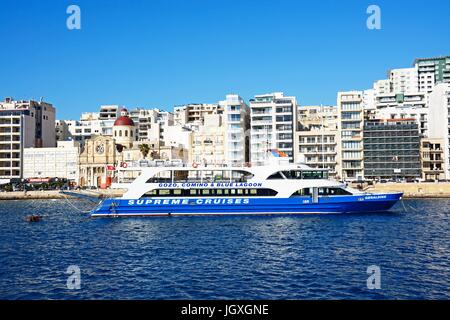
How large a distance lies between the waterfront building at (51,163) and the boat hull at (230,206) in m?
65.3

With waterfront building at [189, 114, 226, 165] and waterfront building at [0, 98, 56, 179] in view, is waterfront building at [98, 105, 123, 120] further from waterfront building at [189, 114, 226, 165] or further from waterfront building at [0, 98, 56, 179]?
waterfront building at [189, 114, 226, 165]

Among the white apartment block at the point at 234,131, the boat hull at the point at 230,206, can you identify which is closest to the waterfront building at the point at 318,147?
the white apartment block at the point at 234,131

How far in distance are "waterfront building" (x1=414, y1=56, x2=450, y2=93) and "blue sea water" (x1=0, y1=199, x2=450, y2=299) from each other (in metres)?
133

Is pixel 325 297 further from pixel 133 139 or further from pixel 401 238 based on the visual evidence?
pixel 133 139

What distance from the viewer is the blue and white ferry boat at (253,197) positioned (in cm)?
4956

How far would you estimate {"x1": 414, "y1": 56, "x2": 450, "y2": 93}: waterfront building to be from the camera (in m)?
162

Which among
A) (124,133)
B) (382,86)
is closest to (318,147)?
(124,133)

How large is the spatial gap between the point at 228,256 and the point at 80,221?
25582 millimetres

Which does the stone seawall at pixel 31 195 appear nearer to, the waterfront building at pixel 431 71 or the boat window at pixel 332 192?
the boat window at pixel 332 192

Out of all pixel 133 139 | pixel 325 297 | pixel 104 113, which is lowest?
pixel 325 297

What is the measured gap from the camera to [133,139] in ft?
383

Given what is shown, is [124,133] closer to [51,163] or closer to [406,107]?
[51,163]
